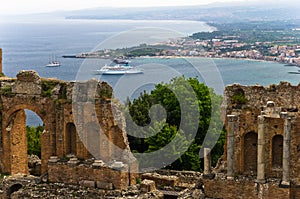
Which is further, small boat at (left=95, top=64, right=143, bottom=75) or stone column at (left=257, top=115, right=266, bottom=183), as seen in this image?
small boat at (left=95, top=64, right=143, bottom=75)

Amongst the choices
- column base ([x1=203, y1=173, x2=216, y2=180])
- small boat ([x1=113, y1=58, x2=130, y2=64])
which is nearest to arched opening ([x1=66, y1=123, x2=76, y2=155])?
column base ([x1=203, y1=173, x2=216, y2=180])

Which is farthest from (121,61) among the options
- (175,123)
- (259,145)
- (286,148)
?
(286,148)

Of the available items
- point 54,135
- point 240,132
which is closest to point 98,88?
point 54,135

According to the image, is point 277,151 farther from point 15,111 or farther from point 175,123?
point 175,123

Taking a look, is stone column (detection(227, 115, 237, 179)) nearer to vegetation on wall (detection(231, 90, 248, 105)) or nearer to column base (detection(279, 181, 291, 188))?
vegetation on wall (detection(231, 90, 248, 105))

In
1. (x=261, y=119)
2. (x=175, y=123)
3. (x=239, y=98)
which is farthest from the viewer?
(x=175, y=123)

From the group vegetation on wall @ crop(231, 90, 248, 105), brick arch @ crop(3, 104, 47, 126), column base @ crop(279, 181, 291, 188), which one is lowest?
column base @ crop(279, 181, 291, 188)

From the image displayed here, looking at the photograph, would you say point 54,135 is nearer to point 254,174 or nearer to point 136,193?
point 136,193
